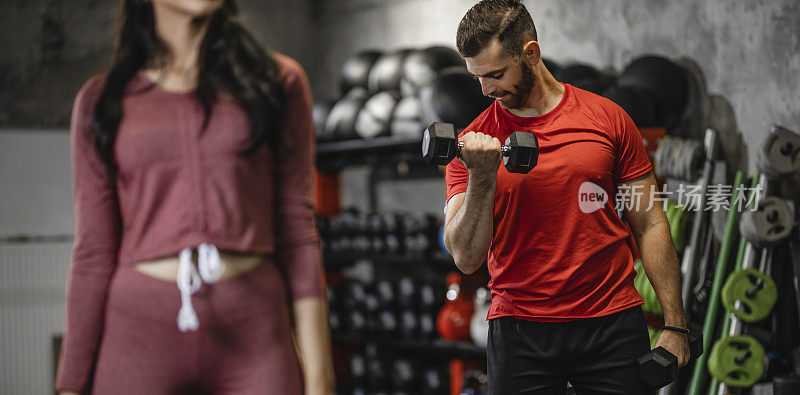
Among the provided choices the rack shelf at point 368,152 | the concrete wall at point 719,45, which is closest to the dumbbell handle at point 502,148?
the concrete wall at point 719,45

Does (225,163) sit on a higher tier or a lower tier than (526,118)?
lower

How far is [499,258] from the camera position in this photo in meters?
1.59

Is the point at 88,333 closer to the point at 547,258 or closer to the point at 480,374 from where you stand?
the point at 547,258

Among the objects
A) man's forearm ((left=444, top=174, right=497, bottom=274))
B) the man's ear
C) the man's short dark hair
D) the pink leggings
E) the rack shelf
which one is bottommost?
the pink leggings

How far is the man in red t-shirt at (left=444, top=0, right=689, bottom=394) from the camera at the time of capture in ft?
4.84

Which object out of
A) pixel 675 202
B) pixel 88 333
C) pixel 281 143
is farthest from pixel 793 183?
pixel 88 333

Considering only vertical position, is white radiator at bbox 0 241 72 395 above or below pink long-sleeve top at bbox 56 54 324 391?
below

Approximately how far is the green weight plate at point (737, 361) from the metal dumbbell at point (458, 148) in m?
1.79

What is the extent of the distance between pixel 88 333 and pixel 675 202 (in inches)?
67.2

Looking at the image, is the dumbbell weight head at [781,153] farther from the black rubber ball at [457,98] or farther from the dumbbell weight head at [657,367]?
the dumbbell weight head at [657,367]

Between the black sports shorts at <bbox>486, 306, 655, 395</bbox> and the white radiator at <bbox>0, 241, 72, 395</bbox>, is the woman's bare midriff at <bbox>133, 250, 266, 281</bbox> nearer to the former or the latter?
the black sports shorts at <bbox>486, 306, 655, 395</bbox>

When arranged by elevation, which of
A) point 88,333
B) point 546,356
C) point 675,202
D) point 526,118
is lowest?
point 546,356

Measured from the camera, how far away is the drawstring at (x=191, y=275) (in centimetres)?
108
